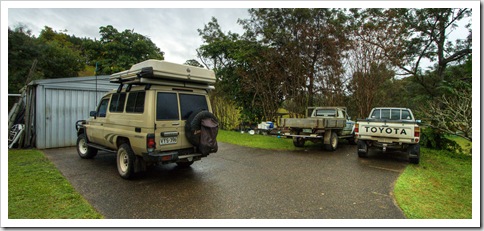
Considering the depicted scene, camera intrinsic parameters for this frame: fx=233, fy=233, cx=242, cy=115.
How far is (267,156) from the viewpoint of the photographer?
25.6 ft

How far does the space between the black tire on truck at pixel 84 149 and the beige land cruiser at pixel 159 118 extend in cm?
153

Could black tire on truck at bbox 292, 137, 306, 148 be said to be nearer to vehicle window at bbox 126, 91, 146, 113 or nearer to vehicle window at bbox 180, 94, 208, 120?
vehicle window at bbox 180, 94, 208, 120

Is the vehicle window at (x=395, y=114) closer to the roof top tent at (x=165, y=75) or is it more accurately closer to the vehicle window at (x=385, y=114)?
the vehicle window at (x=385, y=114)

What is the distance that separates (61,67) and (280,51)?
75.3 ft

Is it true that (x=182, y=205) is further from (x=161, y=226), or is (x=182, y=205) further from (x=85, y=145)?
(x=85, y=145)

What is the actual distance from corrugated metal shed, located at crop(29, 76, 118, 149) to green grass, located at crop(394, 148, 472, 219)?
8.87 meters

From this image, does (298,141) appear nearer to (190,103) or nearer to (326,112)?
(326,112)

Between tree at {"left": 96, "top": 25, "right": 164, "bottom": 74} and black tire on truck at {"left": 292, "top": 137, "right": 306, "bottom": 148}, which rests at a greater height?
tree at {"left": 96, "top": 25, "right": 164, "bottom": 74}

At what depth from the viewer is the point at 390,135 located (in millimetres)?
6988

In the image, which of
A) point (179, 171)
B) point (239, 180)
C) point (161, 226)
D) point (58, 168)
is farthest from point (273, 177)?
point (58, 168)

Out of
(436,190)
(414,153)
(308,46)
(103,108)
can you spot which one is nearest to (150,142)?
(103,108)

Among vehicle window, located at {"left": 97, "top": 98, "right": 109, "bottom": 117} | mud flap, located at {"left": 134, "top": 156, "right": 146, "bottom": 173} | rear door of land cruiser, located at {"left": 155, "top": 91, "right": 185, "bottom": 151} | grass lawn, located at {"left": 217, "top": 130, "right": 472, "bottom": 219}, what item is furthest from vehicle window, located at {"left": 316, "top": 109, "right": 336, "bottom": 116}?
vehicle window, located at {"left": 97, "top": 98, "right": 109, "bottom": 117}

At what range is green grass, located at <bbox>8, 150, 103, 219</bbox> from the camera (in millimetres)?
3328

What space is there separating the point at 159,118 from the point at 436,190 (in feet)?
18.6
